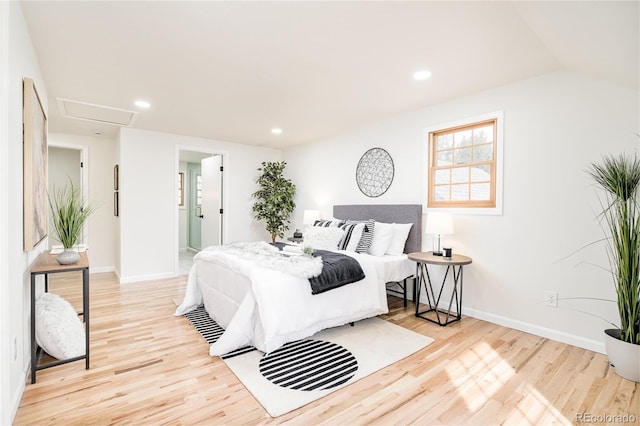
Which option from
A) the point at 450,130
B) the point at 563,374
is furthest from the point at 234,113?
the point at 563,374

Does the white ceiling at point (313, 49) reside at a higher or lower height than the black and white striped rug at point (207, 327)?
higher

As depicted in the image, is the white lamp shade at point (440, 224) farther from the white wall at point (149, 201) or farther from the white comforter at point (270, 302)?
the white wall at point (149, 201)

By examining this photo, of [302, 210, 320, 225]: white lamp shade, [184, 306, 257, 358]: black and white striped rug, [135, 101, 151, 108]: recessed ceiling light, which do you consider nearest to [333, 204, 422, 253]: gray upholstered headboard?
[302, 210, 320, 225]: white lamp shade

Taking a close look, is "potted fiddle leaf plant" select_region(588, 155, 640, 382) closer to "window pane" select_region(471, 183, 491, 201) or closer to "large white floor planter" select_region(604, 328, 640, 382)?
"large white floor planter" select_region(604, 328, 640, 382)

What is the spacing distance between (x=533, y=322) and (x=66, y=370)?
3.86m

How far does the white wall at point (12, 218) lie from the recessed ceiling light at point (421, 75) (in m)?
2.73

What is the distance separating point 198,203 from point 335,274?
19.4 ft

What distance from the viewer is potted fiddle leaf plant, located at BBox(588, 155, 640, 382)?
6.97 ft

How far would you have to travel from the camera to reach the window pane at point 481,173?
3.35m

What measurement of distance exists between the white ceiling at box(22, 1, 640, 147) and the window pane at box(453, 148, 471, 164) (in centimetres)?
60

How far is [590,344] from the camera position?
2.60m

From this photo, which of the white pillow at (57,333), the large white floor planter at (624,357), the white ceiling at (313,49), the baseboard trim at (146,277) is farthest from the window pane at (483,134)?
the baseboard trim at (146,277)

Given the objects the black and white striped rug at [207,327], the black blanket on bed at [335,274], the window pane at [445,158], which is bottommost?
the black and white striped rug at [207,327]

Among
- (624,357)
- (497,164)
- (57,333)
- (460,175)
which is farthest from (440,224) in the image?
(57,333)
